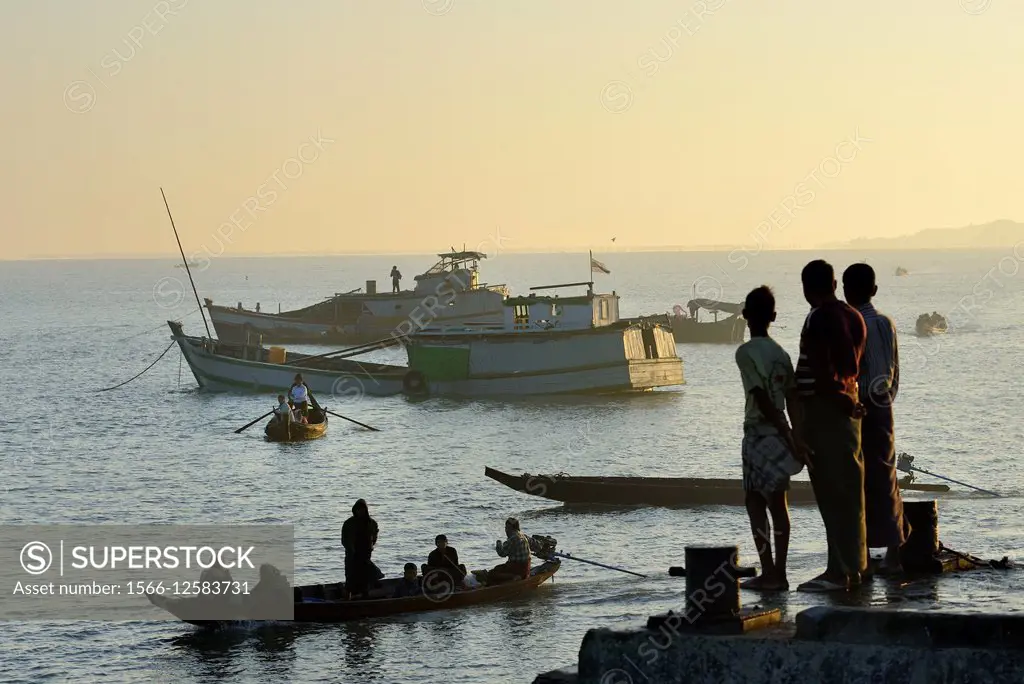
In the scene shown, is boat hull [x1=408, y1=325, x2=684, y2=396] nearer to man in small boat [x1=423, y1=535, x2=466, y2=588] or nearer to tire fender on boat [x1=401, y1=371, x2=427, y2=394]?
tire fender on boat [x1=401, y1=371, x2=427, y2=394]

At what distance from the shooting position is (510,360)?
58531 millimetres

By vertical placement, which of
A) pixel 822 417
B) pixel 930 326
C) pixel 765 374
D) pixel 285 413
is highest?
pixel 930 326

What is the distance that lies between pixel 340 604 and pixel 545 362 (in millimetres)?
37155

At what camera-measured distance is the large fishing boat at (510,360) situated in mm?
57125

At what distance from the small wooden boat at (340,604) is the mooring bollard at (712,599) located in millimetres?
12752

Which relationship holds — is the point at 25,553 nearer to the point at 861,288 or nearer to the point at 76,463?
the point at 76,463

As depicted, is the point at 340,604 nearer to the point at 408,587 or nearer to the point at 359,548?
the point at 408,587

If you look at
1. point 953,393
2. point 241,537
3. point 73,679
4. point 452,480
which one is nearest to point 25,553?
point 241,537

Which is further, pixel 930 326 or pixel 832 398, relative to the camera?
pixel 930 326

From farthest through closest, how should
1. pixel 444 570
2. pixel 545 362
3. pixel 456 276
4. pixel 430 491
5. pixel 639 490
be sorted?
pixel 456 276, pixel 545 362, pixel 430 491, pixel 639 490, pixel 444 570

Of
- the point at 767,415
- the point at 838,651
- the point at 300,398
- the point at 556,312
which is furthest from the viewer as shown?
the point at 556,312

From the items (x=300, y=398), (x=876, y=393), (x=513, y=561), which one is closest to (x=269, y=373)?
(x=300, y=398)

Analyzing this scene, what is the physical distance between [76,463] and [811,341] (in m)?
38.3

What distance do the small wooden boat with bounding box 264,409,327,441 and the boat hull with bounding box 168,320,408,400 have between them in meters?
11.8
